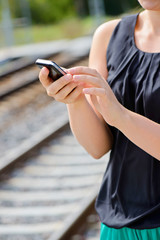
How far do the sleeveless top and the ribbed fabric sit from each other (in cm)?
2

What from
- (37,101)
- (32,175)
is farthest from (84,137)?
(37,101)

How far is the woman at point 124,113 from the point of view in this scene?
1.61 meters

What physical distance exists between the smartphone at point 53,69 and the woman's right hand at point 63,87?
1cm

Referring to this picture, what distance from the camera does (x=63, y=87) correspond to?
5.31 feet

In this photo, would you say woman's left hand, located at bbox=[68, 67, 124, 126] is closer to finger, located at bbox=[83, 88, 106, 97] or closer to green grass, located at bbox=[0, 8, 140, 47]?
finger, located at bbox=[83, 88, 106, 97]

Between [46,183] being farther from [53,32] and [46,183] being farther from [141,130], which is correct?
[53,32]

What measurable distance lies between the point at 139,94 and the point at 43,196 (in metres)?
3.40

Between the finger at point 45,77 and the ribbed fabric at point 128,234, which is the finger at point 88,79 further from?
the ribbed fabric at point 128,234

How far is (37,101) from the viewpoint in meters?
10.1

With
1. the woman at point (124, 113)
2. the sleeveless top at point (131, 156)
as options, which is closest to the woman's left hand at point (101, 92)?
the woman at point (124, 113)

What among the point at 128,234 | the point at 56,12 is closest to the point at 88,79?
the point at 128,234

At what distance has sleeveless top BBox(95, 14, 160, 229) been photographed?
5.62 ft

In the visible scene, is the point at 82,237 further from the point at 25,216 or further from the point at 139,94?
the point at 139,94

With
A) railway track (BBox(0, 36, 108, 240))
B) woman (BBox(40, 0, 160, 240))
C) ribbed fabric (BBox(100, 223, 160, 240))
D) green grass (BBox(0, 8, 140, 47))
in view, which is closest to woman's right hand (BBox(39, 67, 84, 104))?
woman (BBox(40, 0, 160, 240))
